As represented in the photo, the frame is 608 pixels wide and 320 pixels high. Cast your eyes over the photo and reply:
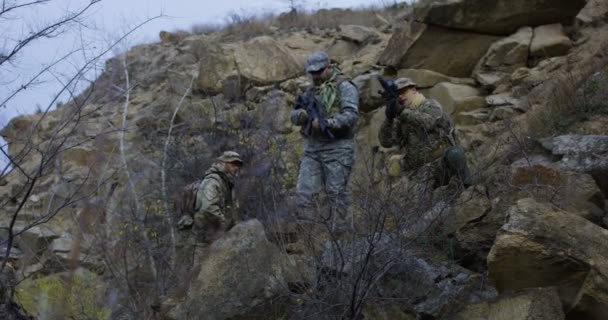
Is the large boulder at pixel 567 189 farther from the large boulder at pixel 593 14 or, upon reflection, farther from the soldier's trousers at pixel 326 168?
the large boulder at pixel 593 14

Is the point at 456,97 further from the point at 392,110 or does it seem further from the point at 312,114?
the point at 312,114

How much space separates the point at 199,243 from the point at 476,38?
6992 mm

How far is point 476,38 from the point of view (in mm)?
13188

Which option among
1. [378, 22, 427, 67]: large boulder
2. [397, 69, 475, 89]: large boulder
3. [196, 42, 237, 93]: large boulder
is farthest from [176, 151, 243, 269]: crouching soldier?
[196, 42, 237, 93]: large boulder

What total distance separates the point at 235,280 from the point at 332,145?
6.48 ft

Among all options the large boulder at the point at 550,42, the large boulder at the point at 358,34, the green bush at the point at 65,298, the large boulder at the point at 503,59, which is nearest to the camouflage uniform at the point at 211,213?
the green bush at the point at 65,298

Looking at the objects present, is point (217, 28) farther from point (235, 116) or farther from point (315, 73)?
point (315, 73)

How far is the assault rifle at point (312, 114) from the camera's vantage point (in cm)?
747

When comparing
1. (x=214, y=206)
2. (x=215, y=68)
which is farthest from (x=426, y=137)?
(x=215, y=68)

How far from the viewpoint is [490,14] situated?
1304 cm

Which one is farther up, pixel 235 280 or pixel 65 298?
pixel 65 298

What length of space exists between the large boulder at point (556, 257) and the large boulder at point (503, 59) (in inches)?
302

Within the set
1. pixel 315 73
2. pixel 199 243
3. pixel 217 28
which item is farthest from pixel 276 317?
pixel 217 28

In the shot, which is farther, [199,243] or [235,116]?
[235,116]
